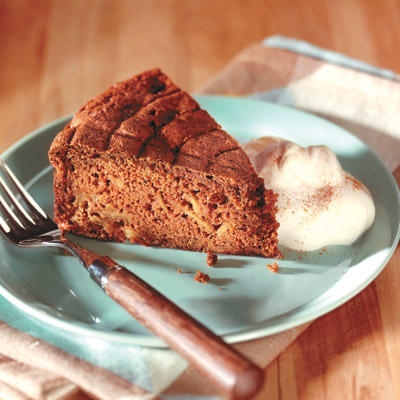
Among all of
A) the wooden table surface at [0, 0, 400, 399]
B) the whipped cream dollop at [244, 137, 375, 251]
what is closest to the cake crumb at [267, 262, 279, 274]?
the whipped cream dollop at [244, 137, 375, 251]

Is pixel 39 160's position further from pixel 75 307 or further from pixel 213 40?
pixel 213 40

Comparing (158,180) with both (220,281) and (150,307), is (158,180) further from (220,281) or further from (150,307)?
(150,307)

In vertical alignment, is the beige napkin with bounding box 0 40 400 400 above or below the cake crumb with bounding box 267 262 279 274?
above

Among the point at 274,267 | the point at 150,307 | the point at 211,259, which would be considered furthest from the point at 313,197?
the point at 150,307

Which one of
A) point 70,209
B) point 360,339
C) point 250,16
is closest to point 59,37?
point 250,16

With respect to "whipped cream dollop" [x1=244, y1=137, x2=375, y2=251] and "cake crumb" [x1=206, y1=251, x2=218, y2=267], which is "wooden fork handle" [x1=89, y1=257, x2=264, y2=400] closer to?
"cake crumb" [x1=206, y1=251, x2=218, y2=267]

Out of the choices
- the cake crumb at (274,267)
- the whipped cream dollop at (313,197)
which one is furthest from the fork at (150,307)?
the whipped cream dollop at (313,197)
